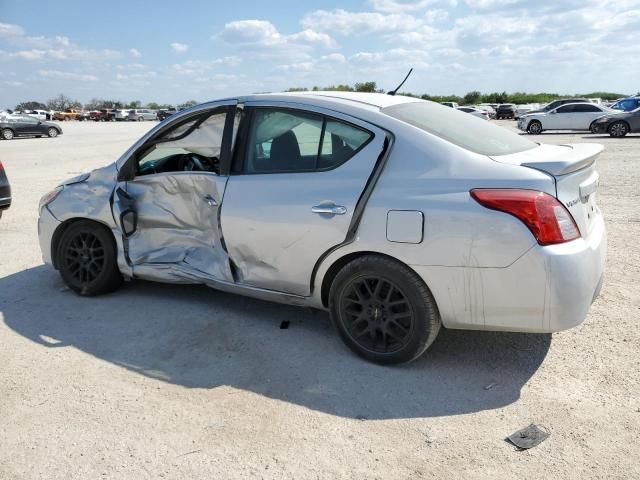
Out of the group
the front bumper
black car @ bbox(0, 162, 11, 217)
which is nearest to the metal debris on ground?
the front bumper

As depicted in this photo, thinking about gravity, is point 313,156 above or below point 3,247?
above

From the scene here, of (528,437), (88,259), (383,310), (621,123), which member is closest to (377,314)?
(383,310)

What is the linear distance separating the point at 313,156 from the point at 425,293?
1.20 metres

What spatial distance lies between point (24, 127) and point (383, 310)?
3098 centimetres

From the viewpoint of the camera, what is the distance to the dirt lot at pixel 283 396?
8.77ft

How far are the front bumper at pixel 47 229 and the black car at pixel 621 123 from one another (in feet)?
77.5

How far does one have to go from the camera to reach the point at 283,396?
3270 millimetres

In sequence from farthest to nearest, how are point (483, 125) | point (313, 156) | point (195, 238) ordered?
1. point (195, 238)
2. point (483, 125)
3. point (313, 156)

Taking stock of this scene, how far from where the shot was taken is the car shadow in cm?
325

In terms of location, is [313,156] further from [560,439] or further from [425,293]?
[560,439]

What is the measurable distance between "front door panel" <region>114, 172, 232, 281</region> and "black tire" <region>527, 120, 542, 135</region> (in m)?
26.8

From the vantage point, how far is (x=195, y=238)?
4.49 metres

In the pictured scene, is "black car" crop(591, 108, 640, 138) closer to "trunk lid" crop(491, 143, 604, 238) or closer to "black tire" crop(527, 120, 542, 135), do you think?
"black tire" crop(527, 120, 542, 135)

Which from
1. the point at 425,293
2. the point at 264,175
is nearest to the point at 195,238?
the point at 264,175
